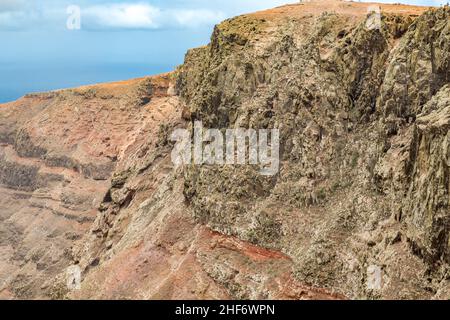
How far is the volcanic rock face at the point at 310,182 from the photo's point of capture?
42469mm

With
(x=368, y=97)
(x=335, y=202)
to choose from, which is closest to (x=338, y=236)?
(x=335, y=202)

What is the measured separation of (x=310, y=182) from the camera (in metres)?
52.9

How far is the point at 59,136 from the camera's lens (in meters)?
127

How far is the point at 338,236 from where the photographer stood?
48.5 metres

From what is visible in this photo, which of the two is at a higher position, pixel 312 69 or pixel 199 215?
pixel 312 69

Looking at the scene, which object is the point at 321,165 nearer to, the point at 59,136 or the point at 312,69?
the point at 312,69

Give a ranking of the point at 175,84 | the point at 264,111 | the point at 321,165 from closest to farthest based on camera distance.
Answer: the point at 321,165, the point at 264,111, the point at 175,84

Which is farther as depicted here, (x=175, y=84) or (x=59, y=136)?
(x=59, y=136)

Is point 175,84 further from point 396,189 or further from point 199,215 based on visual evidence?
point 396,189

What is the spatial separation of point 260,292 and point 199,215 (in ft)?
35.2

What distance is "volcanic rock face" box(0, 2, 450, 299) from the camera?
42469 mm

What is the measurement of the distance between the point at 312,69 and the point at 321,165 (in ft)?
25.0

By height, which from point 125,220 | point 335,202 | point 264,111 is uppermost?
point 264,111

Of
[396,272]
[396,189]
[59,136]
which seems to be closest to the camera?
[396,272]
